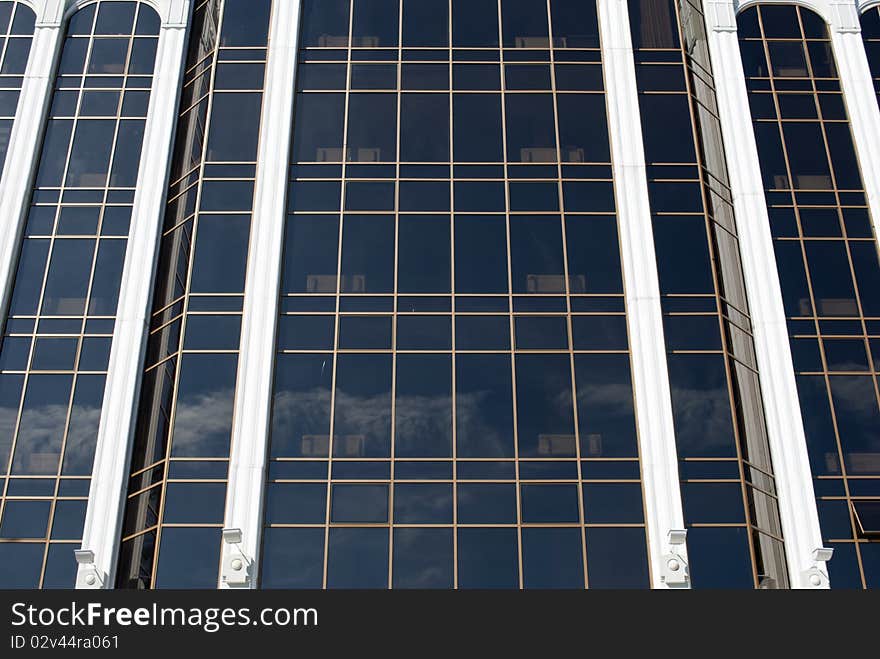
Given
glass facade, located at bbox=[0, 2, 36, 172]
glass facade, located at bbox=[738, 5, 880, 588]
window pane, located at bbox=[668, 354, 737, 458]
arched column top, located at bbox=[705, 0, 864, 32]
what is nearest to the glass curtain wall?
window pane, located at bbox=[668, 354, 737, 458]

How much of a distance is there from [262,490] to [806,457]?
1373 centimetres

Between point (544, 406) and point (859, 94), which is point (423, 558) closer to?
point (544, 406)

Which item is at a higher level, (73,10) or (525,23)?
(73,10)

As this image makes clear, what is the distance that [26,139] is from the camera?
103 ft

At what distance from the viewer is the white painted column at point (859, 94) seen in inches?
1198

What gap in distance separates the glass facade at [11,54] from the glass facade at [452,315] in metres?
9.24

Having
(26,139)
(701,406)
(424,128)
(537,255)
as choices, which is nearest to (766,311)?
(701,406)

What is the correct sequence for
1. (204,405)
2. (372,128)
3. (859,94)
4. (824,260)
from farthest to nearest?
(859,94)
(372,128)
(824,260)
(204,405)

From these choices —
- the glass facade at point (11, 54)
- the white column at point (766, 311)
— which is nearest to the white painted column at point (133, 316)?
the glass facade at point (11, 54)

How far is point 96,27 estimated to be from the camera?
1308 inches

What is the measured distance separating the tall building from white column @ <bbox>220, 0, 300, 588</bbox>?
0.10 metres

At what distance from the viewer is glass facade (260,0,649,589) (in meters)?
24.7

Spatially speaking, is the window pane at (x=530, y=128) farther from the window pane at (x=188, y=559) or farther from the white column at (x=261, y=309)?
the window pane at (x=188, y=559)

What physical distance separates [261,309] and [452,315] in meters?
5.01
